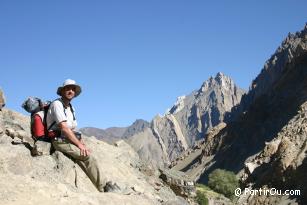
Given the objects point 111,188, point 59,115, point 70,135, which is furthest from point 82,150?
point 111,188

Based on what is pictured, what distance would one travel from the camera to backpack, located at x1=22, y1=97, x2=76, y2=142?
10859mm

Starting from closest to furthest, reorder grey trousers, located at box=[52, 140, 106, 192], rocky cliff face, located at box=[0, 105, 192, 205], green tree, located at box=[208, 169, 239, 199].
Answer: rocky cliff face, located at box=[0, 105, 192, 205], grey trousers, located at box=[52, 140, 106, 192], green tree, located at box=[208, 169, 239, 199]

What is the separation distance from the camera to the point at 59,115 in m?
10.4

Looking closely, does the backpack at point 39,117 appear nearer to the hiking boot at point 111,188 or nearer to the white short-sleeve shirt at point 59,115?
the white short-sleeve shirt at point 59,115

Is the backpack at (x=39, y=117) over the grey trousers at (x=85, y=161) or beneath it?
over

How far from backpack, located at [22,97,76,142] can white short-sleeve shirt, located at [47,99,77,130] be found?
0.43ft

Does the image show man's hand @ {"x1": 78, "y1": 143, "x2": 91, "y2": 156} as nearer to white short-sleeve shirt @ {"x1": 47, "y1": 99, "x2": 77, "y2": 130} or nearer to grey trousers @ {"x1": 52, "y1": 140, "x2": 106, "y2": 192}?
grey trousers @ {"x1": 52, "y1": 140, "x2": 106, "y2": 192}

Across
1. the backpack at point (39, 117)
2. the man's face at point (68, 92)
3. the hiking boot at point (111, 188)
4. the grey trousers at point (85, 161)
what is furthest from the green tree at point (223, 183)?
the man's face at point (68, 92)

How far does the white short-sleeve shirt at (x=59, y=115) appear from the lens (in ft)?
34.1

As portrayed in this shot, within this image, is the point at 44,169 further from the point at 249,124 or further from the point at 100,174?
the point at 249,124

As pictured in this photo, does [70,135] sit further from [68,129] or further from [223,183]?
[223,183]

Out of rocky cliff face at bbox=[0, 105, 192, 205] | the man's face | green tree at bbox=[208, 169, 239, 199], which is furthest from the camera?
green tree at bbox=[208, 169, 239, 199]

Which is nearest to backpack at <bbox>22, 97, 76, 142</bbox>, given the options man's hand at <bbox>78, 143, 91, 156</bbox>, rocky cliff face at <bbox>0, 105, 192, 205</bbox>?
man's hand at <bbox>78, 143, 91, 156</bbox>

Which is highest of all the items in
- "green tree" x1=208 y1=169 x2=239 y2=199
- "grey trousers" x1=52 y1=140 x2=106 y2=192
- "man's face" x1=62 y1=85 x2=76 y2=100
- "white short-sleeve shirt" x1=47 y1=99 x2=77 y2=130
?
"green tree" x1=208 y1=169 x2=239 y2=199
